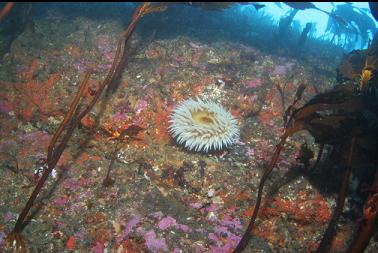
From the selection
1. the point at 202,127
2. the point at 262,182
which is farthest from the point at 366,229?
the point at 202,127

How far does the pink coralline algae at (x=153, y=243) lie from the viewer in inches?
127

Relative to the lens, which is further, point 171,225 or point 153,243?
point 171,225

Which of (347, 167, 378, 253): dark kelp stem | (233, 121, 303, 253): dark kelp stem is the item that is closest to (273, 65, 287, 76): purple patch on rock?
(233, 121, 303, 253): dark kelp stem

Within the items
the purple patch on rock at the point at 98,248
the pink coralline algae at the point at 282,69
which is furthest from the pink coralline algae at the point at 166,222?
the pink coralline algae at the point at 282,69

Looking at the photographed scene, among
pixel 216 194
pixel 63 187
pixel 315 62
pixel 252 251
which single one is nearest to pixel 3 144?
pixel 63 187

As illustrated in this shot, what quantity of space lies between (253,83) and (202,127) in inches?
73.5

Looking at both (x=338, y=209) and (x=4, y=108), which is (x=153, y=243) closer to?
(x=338, y=209)

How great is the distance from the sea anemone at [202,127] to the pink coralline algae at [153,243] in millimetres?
1363

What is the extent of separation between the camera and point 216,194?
12.6 ft

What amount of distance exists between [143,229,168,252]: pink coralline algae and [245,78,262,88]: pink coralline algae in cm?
329

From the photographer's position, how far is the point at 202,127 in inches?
169

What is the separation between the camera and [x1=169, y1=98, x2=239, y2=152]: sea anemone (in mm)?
4258

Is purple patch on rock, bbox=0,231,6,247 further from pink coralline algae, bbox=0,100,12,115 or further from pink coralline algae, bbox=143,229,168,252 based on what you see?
pink coralline algae, bbox=0,100,12,115

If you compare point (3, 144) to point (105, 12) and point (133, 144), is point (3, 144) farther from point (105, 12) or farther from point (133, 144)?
point (105, 12)
